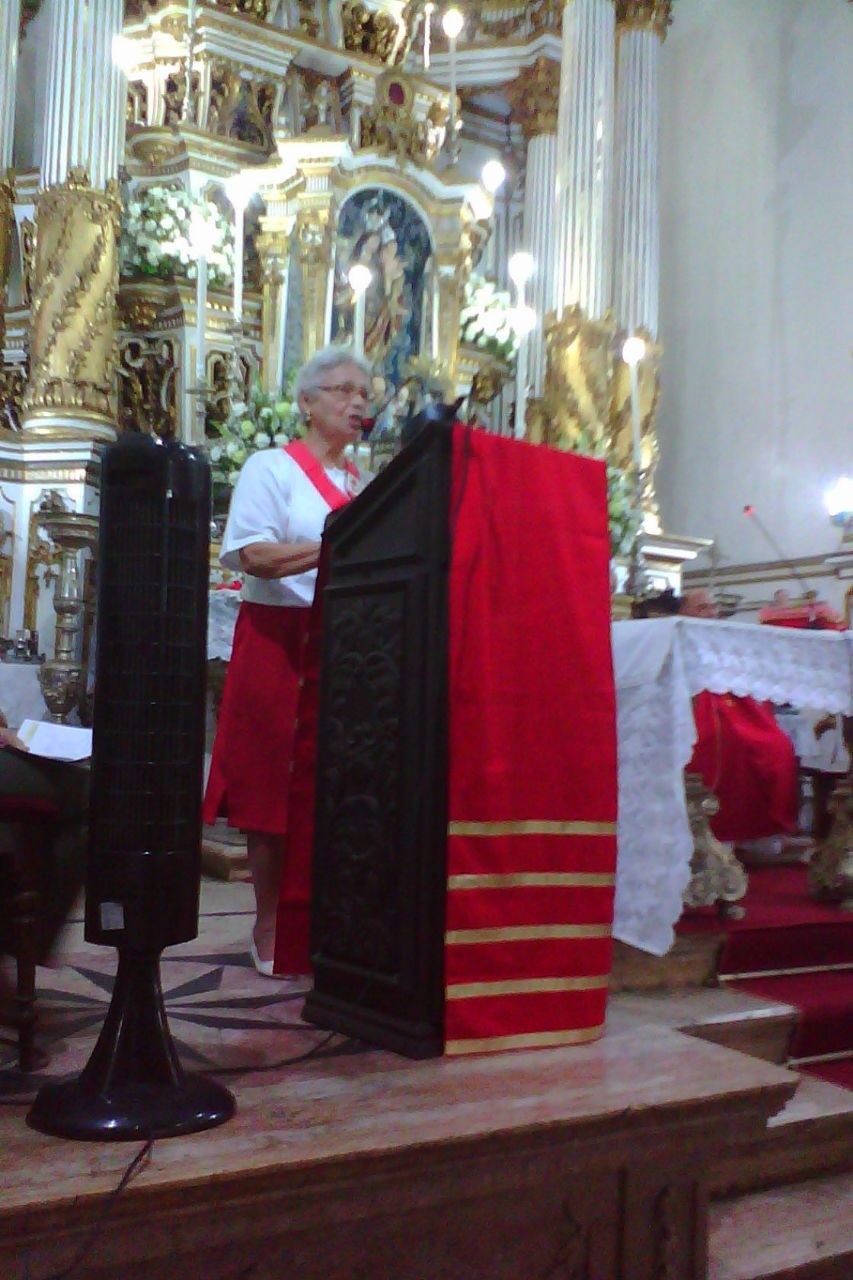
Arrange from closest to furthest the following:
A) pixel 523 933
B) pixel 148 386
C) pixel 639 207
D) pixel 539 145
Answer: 1. pixel 523 933
2. pixel 148 386
3. pixel 639 207
4. pixel 539 145

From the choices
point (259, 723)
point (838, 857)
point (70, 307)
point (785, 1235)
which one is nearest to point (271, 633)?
point (259, 723)

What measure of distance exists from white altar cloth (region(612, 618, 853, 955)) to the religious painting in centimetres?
424

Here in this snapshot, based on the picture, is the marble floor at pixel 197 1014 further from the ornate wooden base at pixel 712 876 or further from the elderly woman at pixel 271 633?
the ornate wooden base at pixel 712 876

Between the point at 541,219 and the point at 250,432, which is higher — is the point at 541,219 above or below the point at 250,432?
above

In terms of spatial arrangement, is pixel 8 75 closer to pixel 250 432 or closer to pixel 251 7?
pixel 251 7

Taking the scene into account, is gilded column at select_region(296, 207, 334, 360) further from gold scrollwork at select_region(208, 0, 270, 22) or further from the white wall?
the white wall

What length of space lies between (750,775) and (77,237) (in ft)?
14.2

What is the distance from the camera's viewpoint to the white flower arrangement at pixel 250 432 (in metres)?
5.24

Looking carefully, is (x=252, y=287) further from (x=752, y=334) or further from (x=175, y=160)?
(x=752, y=334)

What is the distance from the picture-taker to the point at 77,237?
629cm

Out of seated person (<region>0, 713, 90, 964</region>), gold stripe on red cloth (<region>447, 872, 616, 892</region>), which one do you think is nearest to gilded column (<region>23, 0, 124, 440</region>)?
seated person (<region>0, 713, 90, 964</region>)

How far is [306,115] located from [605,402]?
8.83 feet

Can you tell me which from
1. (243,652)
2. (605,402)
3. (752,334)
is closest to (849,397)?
(752,334)

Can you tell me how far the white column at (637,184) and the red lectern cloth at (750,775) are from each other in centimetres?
444
